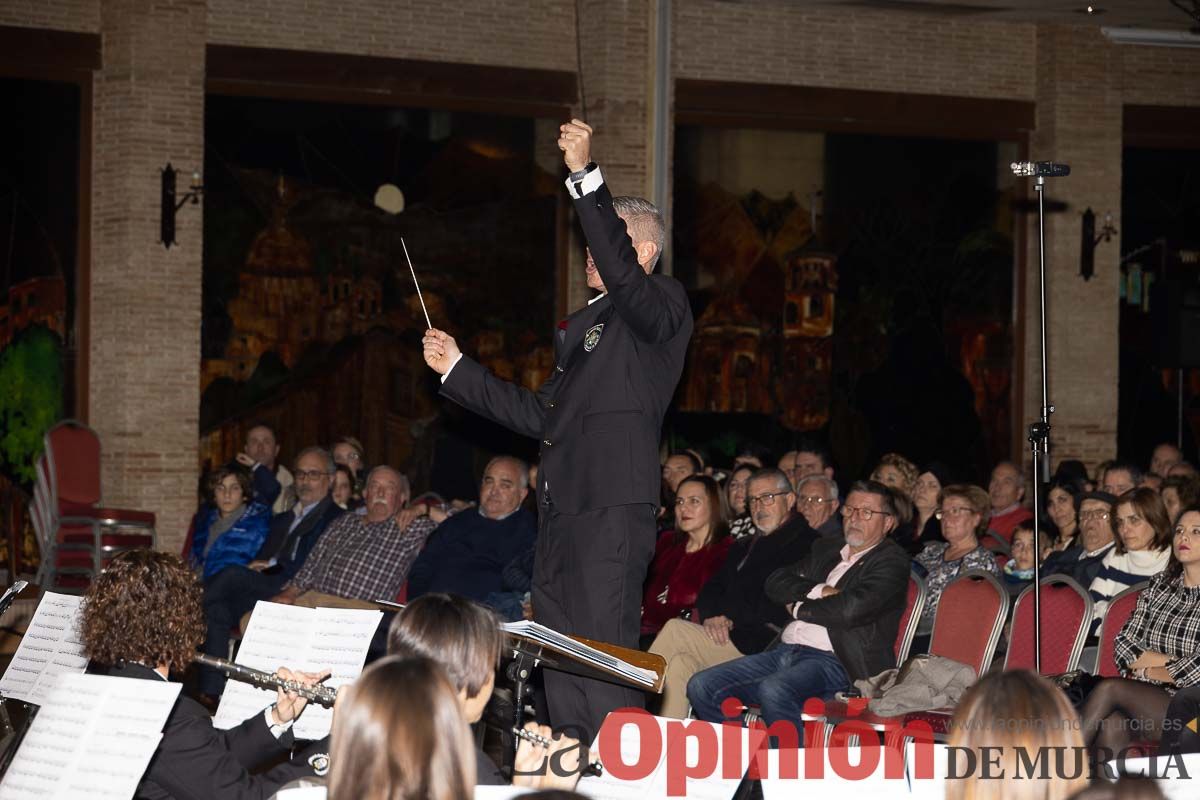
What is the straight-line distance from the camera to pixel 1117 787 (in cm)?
190

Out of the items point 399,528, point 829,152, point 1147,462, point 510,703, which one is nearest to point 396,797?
point 510,703

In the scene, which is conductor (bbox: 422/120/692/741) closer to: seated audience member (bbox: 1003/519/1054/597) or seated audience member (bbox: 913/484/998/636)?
seated audience member (bbox: 913/484/998/636)

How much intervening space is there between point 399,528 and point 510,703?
7.78 ft

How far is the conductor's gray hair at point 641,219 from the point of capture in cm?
429

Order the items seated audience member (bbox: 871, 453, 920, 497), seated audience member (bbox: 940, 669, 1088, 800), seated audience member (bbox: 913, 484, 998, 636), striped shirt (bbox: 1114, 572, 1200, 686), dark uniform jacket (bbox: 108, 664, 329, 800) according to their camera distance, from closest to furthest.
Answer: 1. seated audience member (bbox: 940, 669, 1088, 800)
2. dark uniform jacket (bbox: 108, 664, 329, 800)
3. striped shirt (bbox: 1114, 572, 1200, 686)
4. seated audience member (bbox: 913, 484, 998, 636)
5. seated audience member (bbox: 871, 453, 920, 497)

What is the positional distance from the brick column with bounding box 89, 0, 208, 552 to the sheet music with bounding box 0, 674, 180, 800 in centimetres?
953

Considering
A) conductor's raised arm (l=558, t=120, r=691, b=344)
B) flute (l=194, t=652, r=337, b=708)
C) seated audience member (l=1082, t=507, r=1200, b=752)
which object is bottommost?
seated audience member (l=1082, t=507, r=1200, b=752)

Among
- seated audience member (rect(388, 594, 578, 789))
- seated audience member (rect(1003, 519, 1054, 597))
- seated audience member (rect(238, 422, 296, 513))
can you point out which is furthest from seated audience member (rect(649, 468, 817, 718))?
seated audience member (rect(238, 422, 296, 513))

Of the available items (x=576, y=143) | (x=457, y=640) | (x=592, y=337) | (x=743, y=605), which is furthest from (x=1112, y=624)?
(x=457, y=640)

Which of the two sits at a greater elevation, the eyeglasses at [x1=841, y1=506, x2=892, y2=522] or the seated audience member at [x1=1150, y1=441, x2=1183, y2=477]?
the seated audience member at [x1=1150, y1=441, x2=1183, y2=477]

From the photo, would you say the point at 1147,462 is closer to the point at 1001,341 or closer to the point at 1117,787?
the point at 1001,341

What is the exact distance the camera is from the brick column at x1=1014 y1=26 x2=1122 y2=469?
47.2 feet

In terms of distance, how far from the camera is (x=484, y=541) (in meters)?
8.40

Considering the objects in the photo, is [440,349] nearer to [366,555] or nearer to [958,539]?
[958,539]
